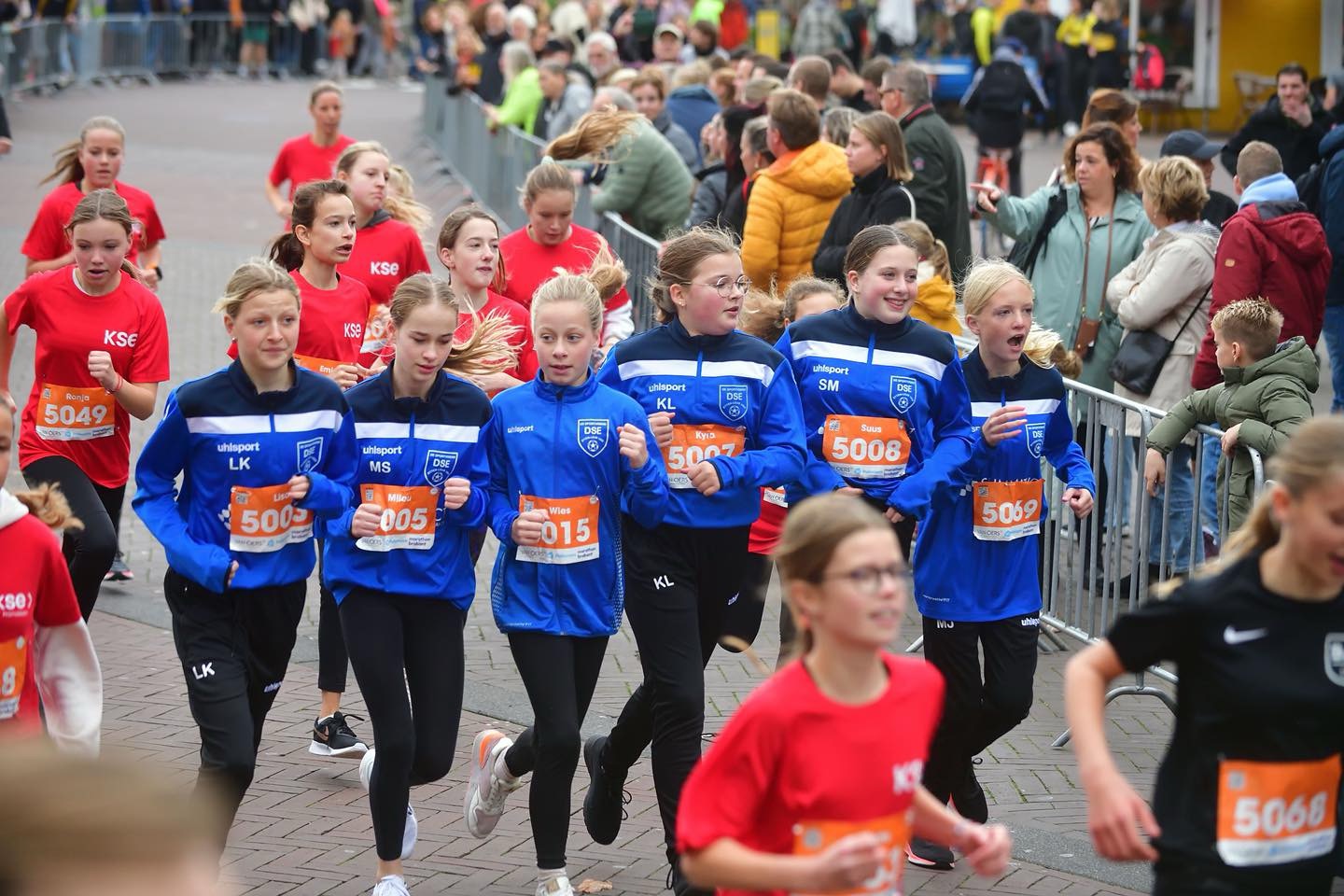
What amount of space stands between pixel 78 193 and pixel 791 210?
3523 mm

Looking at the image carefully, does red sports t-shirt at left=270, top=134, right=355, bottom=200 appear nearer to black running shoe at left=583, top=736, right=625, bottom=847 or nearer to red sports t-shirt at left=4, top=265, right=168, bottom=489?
red sports t-shirt at left=4, top=265, right=168, bottom=489

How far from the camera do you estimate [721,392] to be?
5.89 metres

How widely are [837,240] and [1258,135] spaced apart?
4577mm

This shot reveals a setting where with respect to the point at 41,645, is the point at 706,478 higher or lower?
higher

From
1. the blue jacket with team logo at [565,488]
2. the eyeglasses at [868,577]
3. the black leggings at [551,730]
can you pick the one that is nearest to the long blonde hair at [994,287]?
the blue jacket with team logo at [565,488]

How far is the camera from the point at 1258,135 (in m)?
12.3

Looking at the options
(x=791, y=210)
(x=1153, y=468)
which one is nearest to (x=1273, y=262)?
(x=1153, y=468)

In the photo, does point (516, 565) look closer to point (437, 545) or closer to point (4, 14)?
point (437, 545)

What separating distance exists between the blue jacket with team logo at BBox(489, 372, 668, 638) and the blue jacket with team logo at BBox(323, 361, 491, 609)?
8 centimetres

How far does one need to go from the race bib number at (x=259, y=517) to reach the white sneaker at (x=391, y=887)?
1.02m

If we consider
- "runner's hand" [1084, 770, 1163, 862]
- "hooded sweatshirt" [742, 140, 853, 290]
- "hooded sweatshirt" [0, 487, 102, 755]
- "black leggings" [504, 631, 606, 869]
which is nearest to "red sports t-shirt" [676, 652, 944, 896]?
"runner's hand" [1084, 770, 1163, 862]

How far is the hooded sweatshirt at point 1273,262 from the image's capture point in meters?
8.55

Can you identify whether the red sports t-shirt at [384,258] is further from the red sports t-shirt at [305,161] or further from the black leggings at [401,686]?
the red sports t-shirt at [305,161]

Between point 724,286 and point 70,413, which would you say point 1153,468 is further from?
point 70,413
